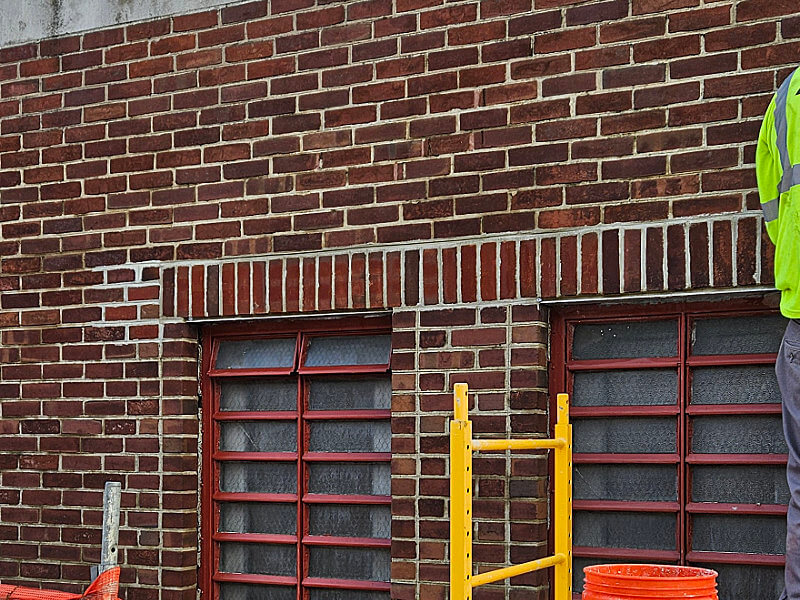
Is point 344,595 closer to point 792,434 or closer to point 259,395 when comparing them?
point 259,395

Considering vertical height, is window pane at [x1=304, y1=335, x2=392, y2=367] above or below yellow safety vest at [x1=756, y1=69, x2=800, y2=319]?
below

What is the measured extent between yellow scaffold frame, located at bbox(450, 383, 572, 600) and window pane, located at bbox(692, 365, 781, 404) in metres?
0.54

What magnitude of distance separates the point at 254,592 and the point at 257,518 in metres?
0.35

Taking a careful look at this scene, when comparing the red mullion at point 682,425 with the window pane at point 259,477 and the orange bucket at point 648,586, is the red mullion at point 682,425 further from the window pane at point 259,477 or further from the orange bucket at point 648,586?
the window pane at point 259,477

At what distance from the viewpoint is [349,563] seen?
583 cm

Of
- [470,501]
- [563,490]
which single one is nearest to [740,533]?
[563,490]

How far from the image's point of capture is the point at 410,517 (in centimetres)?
554

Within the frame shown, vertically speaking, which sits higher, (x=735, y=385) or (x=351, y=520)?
(x=735, y=385)

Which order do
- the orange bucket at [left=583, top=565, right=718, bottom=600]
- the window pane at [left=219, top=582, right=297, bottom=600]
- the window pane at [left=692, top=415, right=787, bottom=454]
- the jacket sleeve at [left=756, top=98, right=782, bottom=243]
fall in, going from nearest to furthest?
the orange bucket at [left=583, top=565, right=718, bottom=600] → the jacket sleeve at [left=756, top=98, right=782, bottom=243] → the window pane at [left=692, top=415, right=787, bottom=454] → the window pane at [left=219, top=582, right=297, bottom=600]

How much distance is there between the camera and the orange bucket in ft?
14.2

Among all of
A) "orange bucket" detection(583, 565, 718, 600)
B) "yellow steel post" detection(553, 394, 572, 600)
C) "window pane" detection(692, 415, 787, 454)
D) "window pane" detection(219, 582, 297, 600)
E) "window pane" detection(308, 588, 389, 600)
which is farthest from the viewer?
"window pane" detection(219, 582, 297, 600)

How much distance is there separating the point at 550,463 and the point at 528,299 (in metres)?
Answer: 0.70

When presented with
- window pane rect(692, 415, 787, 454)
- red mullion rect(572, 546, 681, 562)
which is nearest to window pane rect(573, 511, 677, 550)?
red mullion rect(572, 546, 681, 562)

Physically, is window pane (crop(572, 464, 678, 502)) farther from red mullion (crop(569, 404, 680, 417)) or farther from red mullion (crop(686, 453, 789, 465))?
red mullion (crop(569, 404, 680, 417))
